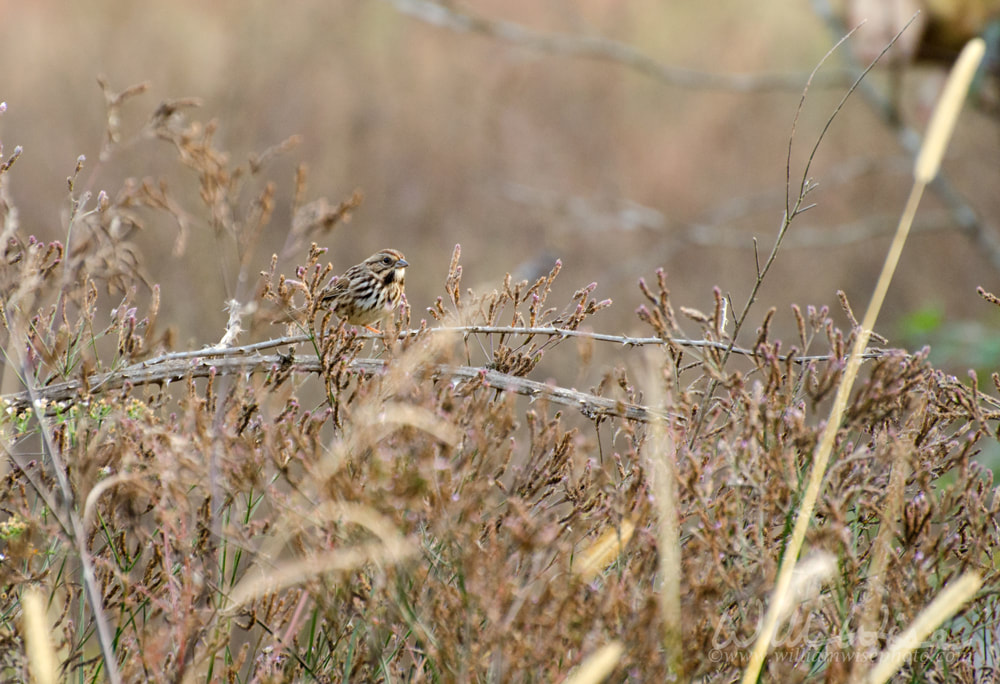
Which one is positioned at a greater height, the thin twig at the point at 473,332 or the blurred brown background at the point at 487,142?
the blurred brown background at the point at 487,142

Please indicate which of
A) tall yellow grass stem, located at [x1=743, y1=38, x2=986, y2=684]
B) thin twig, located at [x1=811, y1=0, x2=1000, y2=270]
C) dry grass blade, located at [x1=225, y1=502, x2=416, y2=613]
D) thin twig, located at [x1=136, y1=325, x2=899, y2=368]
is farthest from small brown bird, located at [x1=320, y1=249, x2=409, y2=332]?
thin twig, located at [x1=811, y1=0, x2=1000, y2=270]

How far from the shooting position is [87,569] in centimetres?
195

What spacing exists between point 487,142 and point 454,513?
459 inches

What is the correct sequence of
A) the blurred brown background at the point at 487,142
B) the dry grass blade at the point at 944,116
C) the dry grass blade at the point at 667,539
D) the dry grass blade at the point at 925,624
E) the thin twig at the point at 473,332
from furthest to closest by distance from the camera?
the blurred brown background at the point at 487,142 < the thin twig at the point at 473,332 < the dry grass blade at the point at 944,116 < the dry grass blade at the point at 667,539 < the dry grass blade at the point at 925,624

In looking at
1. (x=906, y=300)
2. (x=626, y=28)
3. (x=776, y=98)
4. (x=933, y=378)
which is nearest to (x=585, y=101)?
(x=626, y=28)

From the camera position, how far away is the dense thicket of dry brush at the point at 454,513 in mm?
2131

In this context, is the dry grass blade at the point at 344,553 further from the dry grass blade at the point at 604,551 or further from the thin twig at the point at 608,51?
the thin twig at the point at 608,51

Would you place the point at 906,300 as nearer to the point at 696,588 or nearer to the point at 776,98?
the point at 776,98

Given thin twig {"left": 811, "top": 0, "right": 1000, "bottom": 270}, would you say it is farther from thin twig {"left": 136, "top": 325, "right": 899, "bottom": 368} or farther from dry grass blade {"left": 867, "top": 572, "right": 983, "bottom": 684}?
dry grass blade {"left": 867, "top": 572, "right": 983, "bottom": 684}

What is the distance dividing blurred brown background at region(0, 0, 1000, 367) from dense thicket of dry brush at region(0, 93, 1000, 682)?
A: 8.15 m

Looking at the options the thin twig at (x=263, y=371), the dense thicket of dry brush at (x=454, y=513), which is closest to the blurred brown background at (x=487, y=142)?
the thin twig at (x=263, y=371)

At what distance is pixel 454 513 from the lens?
90.3 inches

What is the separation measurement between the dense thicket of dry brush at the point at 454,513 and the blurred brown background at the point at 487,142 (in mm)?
8147

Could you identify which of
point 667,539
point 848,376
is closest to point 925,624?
point 667,539
